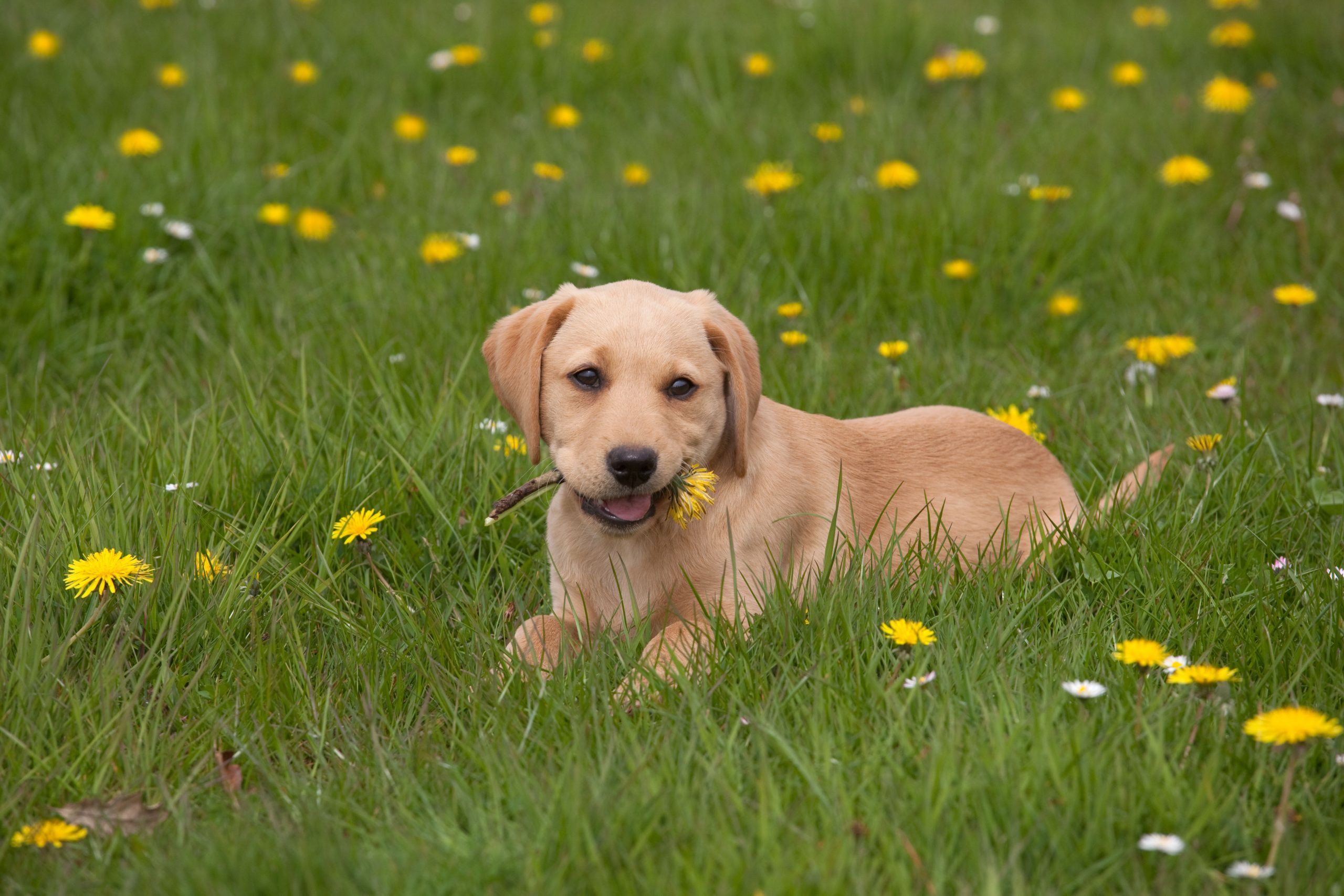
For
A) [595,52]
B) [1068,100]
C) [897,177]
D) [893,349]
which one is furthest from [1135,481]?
[595,52]

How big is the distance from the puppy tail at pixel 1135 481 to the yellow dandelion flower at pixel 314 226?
3.30 meters

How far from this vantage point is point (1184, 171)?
5.49 meters

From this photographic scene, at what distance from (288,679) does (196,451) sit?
1089 mm

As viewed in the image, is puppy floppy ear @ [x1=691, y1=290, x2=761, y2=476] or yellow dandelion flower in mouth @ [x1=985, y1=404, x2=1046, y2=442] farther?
yellow dandelion flower in mouth @ [x1=985, y1=404, x2=1046, y2=442]

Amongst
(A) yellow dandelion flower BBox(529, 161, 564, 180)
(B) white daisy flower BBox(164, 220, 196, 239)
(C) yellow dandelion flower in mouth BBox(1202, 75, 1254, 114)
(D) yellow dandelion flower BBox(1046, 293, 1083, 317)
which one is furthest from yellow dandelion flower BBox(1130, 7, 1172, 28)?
(B) white daisy flower BBox(164, 220, 196, 239)

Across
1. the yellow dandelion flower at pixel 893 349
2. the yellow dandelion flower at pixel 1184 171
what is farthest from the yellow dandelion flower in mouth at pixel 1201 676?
the yellow dandelion flower at pixel 1184 171

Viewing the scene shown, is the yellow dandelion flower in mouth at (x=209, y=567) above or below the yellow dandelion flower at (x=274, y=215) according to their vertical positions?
below

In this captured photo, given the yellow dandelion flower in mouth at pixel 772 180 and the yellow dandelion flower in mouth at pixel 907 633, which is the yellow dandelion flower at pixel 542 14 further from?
the yellow dandelion flower in mouth at pixel 907 633

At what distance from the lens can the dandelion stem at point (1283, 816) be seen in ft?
6.91

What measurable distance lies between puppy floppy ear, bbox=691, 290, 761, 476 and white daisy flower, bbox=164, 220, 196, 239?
2.71 metres

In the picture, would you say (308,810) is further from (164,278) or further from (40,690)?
(164,278)

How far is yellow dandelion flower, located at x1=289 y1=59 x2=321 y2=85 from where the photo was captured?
635 cm

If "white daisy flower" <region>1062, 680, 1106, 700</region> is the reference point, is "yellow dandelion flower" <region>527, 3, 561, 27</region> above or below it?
above

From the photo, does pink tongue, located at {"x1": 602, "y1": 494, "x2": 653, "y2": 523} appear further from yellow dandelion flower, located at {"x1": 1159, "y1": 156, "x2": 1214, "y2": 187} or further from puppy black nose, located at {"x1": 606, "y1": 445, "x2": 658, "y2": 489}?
yellow dandelion flower, located at {"x1": 1159, "y1": 156, "x2": 1214, "y2": 187}
